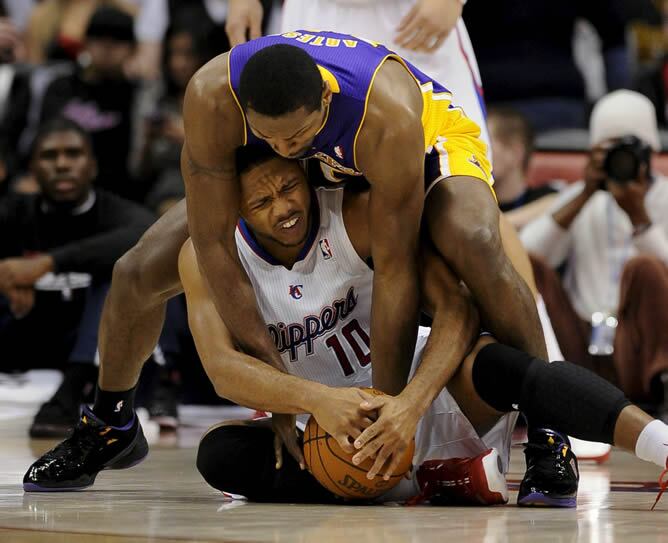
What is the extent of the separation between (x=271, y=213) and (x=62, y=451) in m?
0.99

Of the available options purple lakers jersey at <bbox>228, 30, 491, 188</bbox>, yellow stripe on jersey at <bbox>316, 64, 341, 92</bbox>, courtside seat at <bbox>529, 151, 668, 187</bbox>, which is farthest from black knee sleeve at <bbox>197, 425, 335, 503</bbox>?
courtside seat at <bbox>529, 151, 668, 187</bbox>

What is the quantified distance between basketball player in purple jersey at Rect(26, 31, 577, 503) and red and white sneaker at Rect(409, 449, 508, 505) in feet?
0.44

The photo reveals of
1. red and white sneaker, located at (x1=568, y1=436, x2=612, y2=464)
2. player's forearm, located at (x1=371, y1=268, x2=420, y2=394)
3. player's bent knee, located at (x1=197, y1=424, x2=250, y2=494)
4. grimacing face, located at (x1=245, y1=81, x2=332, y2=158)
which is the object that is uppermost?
grimacing face, located at (x1=245, y1=81, x2=332, y2=158)

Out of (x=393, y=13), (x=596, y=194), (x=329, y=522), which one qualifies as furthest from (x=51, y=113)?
(x=329, y=522)

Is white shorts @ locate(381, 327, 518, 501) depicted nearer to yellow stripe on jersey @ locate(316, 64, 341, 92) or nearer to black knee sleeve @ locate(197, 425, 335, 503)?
black knee sleeve @ locate(197, 425, 335, 503)

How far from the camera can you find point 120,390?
372 cm

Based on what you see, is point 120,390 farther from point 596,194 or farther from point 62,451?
point 596,194

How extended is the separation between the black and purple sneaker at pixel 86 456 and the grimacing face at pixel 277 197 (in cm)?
85

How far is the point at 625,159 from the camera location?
5.76m

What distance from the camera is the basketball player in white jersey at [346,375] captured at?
3.02 m

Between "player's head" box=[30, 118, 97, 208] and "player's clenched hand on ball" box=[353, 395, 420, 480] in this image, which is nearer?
"player's clenched hand on ball" box=[353, 395, 420, 480]

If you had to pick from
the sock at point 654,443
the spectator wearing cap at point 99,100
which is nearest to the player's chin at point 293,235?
the sock at point 654,443

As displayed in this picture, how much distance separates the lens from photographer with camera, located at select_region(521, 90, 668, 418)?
564 cm

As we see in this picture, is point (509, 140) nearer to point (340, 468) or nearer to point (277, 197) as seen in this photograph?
point (277, 197)
